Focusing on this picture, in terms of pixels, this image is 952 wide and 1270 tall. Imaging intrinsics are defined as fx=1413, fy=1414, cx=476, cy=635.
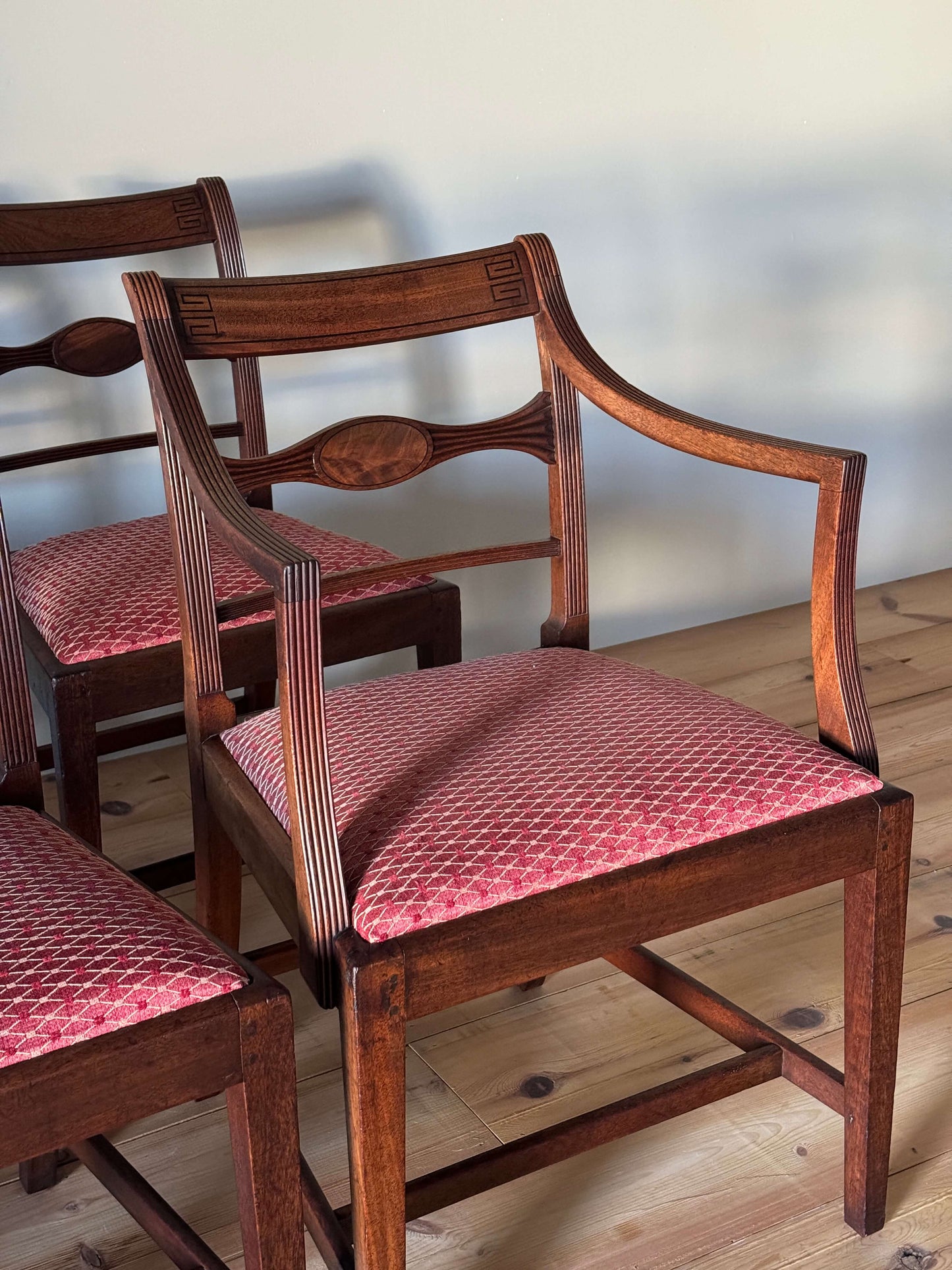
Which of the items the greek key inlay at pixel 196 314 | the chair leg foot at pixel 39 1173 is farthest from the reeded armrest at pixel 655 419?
the chair leg foot at pixel 39 1173

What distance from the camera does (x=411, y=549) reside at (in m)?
2.28

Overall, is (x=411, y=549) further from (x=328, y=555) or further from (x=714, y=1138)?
(x=714, y=1138)

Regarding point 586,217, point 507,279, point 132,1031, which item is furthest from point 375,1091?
point 586,217

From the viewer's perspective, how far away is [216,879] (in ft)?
4.18

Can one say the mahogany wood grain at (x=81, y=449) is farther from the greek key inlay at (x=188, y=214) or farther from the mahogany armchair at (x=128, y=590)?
the greek key inlay at (x=188, y=214)

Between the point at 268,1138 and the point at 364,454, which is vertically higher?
the point at 364,454

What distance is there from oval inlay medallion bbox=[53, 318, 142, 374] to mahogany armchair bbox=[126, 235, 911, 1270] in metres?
0.56

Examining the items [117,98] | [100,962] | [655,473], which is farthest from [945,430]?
[100,962]

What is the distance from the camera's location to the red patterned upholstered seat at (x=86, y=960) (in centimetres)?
78

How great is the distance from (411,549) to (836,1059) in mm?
1129

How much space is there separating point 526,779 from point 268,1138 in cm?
30

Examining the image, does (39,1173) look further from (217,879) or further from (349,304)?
(349,304)

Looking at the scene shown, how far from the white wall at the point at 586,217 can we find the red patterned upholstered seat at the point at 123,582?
450mm

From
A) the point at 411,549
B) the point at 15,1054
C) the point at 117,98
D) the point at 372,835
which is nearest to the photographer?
the point at 15,1054
